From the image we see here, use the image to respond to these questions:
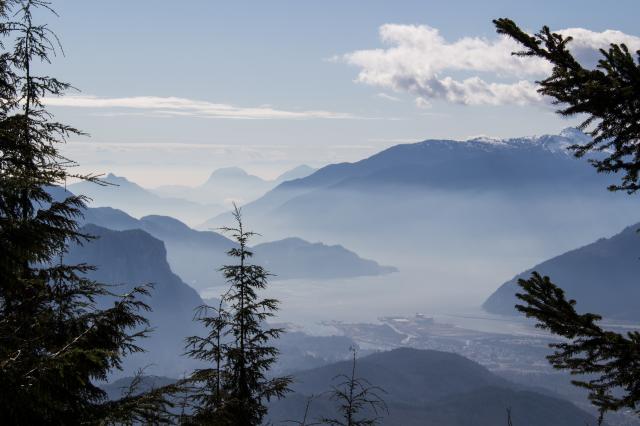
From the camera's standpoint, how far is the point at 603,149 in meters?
6.05

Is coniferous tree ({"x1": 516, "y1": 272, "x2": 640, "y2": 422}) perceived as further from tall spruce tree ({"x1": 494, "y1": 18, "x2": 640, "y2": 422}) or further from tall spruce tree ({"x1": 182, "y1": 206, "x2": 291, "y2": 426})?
tall spruce tree ({"x1": 182, "y1": 206, "x2": 291, "y2": 426})

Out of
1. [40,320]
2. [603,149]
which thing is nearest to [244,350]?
[40,320]

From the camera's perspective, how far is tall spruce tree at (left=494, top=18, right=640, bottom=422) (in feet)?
20.5

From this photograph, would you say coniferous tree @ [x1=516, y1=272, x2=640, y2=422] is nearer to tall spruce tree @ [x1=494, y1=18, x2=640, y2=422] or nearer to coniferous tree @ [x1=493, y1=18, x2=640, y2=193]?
tall spruce tree @ [x1=494, y1=18, x2=640, y2=422]

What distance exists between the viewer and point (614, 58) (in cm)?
630

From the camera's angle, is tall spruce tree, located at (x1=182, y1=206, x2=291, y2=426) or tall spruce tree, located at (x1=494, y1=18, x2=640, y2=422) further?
tall spruce tree, located at (x1=182, y1=206, x2=291, y2=426)

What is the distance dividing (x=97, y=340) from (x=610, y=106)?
9.70 m

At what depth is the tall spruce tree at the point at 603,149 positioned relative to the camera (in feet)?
20.5

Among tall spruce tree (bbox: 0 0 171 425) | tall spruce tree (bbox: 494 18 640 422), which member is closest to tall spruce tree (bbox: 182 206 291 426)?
tall spruce tree (bbox: 0 0 171 425)

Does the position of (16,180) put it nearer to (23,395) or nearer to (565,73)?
(23,395)

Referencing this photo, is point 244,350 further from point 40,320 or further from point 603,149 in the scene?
point 603,149

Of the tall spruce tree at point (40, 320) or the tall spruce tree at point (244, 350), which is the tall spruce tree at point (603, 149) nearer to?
the tall spruce tree at point (40, 320)

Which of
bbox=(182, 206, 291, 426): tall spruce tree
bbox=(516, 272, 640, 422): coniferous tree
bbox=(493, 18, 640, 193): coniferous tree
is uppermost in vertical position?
bbox=(493, 18, 640, 193): coniferous tree

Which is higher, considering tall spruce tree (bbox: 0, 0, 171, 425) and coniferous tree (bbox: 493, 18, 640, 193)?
coniferous tree (bbox: 493, 18, 640, 193)
